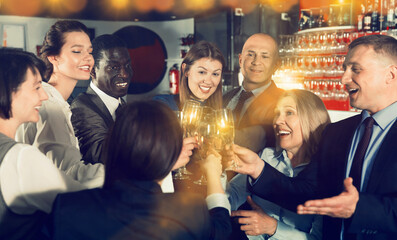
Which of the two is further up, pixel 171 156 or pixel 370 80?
pixel 370 80

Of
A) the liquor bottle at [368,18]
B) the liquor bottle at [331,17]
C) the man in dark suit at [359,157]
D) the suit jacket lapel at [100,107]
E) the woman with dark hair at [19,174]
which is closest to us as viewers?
the woman with dark hair at [19,174]

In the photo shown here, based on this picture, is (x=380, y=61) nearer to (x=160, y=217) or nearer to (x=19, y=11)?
(x=160, y=217)

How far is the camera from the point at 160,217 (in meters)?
1.07

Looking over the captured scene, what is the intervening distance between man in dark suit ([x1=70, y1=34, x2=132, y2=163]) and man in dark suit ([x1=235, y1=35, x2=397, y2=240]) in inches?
33.3

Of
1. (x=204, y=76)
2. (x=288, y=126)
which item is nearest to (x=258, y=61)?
(x=204, y=76)

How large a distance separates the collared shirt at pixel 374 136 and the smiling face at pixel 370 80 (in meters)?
0.05

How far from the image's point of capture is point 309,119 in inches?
77.5

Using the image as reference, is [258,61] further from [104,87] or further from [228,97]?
[104,87]

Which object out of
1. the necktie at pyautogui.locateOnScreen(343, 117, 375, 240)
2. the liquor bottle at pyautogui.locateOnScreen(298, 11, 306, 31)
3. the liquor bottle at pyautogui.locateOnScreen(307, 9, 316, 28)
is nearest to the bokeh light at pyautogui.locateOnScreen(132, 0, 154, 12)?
the liquor bottle at pyautogui.locateOnScreen(298, 11, 306, 31)

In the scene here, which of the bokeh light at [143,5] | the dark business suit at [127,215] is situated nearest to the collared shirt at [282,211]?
the dark business suit at [127,215]

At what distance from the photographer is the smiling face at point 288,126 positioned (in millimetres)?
1970

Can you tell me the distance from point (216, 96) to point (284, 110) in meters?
0.76

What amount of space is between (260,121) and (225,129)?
100cm

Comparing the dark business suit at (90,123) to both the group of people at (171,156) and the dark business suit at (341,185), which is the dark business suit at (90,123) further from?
the dark business suit at (341,185)
